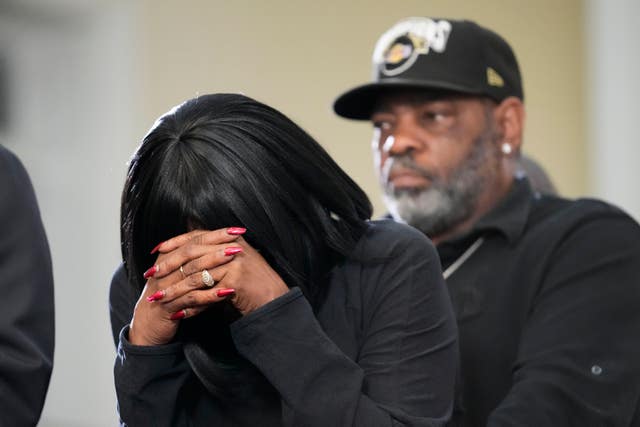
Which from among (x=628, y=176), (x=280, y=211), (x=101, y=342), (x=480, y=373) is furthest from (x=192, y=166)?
(x=628, y=176)

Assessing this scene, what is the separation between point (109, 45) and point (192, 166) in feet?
9.95

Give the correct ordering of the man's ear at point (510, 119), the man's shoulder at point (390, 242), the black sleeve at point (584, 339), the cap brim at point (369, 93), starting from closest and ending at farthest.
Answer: the man's shoulder at point (390, 242) < the black sleeve at point (584, 339) < the cap brim at point (369, 93) < the man's ear at point (510, 119)

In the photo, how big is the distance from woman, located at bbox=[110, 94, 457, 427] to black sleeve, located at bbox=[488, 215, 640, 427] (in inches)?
13.0

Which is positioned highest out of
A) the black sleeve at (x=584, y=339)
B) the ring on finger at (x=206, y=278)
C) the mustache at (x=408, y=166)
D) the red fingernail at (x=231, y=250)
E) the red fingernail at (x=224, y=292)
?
the red fingernail at (x=231, y=250)

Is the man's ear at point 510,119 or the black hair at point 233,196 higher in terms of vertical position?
the black hair at point 233,196

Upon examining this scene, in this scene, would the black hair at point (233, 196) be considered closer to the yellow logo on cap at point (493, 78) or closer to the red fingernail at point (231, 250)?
the red fingernail at point (231, 250)

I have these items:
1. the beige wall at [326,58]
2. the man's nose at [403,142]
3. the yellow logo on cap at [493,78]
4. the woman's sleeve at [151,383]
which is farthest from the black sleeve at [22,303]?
the beige wall at [326,58]

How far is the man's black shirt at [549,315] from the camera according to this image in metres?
1.82

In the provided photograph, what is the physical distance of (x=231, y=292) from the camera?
139 cm

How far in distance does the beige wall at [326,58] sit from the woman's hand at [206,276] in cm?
291

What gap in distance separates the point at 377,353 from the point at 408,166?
0.89 m

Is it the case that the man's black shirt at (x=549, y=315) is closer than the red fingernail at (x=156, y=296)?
No

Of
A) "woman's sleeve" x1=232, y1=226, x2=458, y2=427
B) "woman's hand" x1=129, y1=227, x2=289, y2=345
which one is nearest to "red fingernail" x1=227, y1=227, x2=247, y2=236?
"woman's hand" x1=129, y1=227, x2=289, y2=345

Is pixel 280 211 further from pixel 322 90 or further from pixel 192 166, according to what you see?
pixel 322 90
